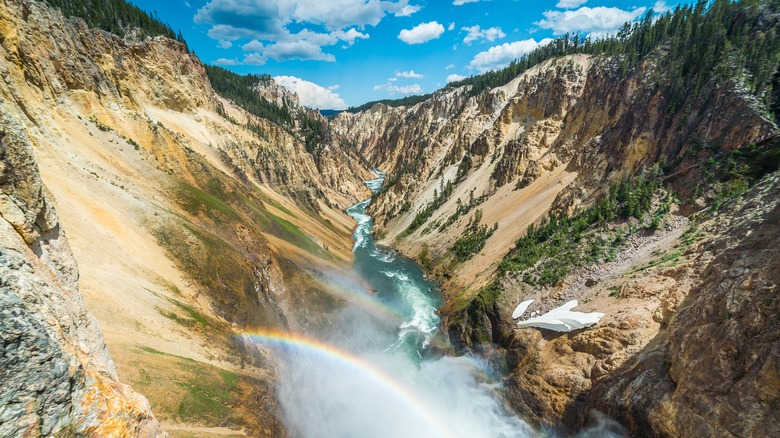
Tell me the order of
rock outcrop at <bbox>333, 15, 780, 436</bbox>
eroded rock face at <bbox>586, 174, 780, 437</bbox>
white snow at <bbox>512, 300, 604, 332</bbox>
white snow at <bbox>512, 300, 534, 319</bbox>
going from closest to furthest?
eroded rock face at <bbox>586, 174, 780, 437</bbox>
rock outcrop at <bbox>333, 15, 780, 436</bbox>
white snow at <bbox>512, 300, 604, 332</bbox>
white snow at <bbox>512, 300, 534, 319</bbox>

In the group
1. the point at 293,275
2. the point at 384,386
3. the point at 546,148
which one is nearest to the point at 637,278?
the point at 384,386

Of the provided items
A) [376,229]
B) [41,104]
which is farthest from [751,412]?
[376,229]

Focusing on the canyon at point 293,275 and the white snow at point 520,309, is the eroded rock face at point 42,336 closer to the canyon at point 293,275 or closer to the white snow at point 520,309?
the canyon at point 293,275

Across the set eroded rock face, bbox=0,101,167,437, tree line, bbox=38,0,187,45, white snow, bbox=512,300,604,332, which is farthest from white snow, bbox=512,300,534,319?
tree line, bbox=38,0,187,45

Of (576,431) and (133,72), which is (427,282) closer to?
(576,431)

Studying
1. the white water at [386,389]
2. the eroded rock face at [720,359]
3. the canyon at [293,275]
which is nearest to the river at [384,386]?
the white water at [386,389]

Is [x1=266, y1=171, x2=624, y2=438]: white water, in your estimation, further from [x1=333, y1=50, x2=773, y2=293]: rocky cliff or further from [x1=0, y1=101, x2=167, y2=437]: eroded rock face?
[x1=0, y1=101, x2=167, y2=437]: eroded rock face

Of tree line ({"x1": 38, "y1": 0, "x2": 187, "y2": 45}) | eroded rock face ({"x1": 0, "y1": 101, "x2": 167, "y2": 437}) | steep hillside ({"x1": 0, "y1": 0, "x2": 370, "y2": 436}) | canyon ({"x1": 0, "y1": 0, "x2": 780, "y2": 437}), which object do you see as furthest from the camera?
tree line ({"x1": 38, "y1": 0, "x2": 187, "y2": 45})
